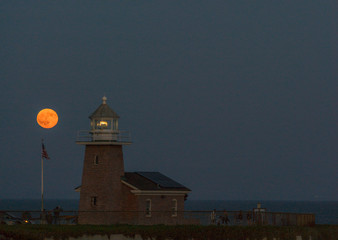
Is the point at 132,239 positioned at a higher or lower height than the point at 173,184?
lower

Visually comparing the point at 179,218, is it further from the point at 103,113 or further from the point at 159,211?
the point at 103,113

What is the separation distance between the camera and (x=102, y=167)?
5191cm

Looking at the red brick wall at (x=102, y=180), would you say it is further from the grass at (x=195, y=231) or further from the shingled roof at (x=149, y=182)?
the grass at (x=195, y=231)

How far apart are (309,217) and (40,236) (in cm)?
Result: 2048

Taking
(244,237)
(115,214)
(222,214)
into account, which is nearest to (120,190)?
(115,214)

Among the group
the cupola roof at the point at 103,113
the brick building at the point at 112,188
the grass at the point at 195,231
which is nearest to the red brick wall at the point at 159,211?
the brick building at the point at 112,188

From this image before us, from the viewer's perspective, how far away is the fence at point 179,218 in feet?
158

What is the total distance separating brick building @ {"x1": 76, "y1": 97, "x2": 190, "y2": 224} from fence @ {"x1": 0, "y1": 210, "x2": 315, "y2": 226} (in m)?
0.08

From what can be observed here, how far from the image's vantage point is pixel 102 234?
4362 cm

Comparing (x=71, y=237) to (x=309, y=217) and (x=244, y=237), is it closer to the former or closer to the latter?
(x=244, y=237)

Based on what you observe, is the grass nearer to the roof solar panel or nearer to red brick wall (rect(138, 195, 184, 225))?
red brick wall (rect(138, 195, 184, 225))

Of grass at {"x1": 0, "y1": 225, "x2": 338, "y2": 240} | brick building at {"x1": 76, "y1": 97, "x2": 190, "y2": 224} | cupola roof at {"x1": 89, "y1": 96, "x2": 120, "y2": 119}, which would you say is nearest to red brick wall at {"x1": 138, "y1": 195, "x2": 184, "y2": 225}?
brick building at {"x1": 76, "y1": 97, "x2": 190, "y2": 224}

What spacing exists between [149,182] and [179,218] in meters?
3.87

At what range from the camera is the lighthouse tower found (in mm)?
51562
